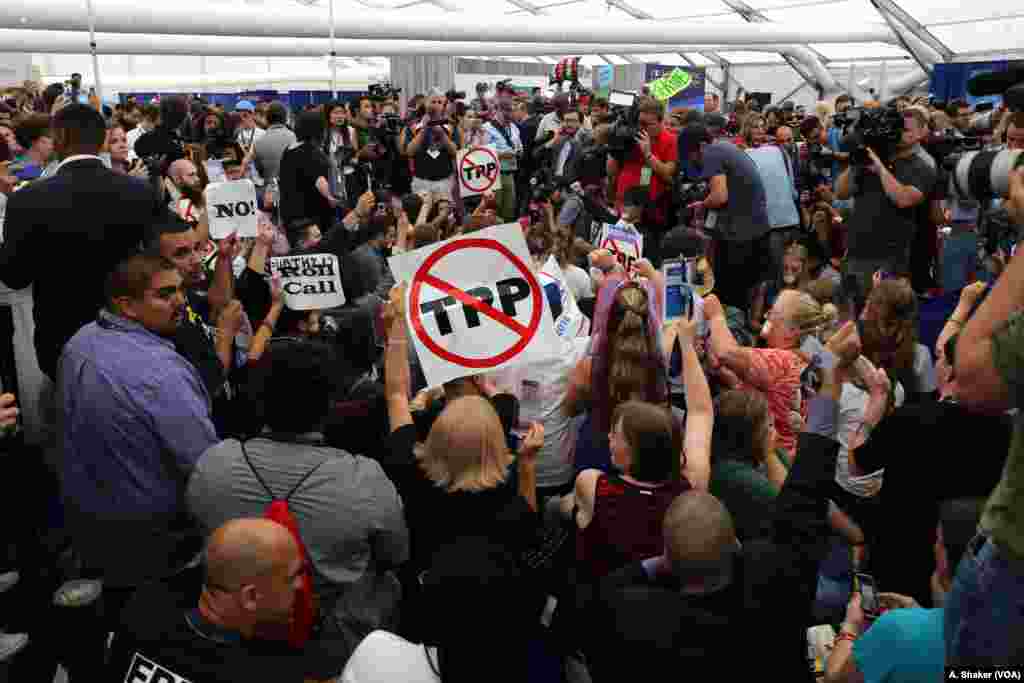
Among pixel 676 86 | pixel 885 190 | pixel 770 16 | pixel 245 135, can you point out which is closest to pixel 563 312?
pixel 885 190

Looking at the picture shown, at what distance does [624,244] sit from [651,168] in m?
2.65

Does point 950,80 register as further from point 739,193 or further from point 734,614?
point 734,614

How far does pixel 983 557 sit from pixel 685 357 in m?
1.70

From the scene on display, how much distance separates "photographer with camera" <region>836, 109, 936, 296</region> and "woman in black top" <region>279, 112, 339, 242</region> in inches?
150

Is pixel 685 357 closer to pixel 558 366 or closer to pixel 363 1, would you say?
pixel 558 366

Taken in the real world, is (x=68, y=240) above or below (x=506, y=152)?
below

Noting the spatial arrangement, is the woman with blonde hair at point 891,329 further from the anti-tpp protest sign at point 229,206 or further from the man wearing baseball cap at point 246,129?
the man wearing baseball cap at point 246,129

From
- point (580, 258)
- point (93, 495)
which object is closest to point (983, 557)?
point (93, 495)

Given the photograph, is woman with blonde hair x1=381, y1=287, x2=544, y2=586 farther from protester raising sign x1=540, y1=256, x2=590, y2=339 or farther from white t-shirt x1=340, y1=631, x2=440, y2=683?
protester raising sign x1=540, y1=256, x2=590, y2=339

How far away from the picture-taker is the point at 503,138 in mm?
10562

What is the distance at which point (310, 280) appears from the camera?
421 centimetres

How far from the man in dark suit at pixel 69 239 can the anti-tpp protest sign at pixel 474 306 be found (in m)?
1.05

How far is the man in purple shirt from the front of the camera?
2.48 metres

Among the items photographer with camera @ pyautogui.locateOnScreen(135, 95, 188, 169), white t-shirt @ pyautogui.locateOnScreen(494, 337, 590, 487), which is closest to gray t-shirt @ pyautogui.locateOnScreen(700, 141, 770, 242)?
white t-shirt @ pyautogui.locateOnScreen(494, 337, 590, 487)
